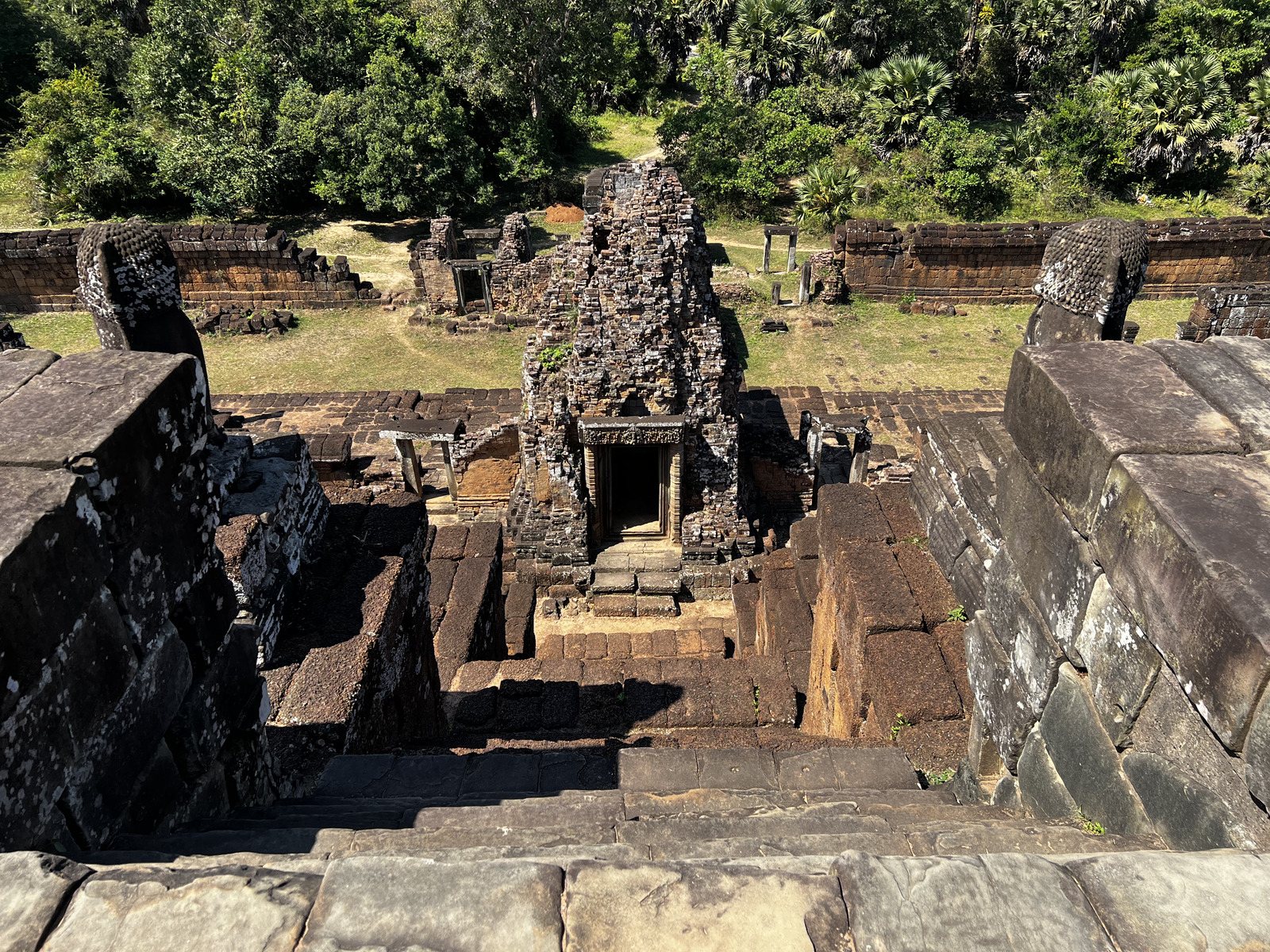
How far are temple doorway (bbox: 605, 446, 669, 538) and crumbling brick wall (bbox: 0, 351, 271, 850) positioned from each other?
7404 mm

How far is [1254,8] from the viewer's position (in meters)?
27.8

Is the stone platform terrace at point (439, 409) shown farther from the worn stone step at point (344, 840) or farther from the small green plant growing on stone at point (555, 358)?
the worn stone step at point (344, 840)

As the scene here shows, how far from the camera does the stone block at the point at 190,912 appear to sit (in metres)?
1.80

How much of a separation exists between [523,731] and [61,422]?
15.6 feet

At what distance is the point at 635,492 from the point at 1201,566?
9844mm

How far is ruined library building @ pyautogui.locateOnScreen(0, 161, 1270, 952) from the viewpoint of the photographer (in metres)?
1.89

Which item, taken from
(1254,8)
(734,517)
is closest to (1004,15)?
(1254,8)

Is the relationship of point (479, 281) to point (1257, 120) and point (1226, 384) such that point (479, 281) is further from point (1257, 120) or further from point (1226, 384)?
point (1257, 120)

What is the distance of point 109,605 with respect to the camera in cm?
262

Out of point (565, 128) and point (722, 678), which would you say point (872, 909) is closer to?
point (722, 678)

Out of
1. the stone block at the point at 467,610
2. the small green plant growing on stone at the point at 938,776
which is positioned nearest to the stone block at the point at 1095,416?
the small green plant growing on stone at the point at 938,776

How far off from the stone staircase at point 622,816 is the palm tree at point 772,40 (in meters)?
30.1

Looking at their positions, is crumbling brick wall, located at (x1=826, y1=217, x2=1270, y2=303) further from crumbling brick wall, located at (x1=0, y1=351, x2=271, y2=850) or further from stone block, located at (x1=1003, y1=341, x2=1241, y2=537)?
crumbling brick wall, located at (x1=0, y1=351, x2=271, y2=850)

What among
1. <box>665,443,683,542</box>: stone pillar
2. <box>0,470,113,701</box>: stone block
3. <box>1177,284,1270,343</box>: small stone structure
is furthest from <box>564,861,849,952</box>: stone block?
<box>1177,284,1270,343</box>: small stone structure
